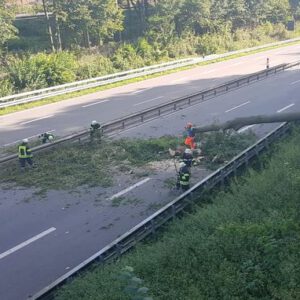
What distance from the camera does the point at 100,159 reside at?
51.2 ft

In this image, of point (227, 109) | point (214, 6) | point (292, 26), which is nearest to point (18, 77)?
point (227, 109)

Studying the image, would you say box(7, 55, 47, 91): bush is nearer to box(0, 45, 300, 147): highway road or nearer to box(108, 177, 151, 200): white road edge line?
box(0, 45, 300, 147): highway road

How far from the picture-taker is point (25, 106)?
25297 mm

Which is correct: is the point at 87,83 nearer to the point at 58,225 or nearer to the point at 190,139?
the point at 190,139

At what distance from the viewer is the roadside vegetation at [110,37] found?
30.5 metres

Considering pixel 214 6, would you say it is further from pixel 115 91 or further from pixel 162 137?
pixel 162 137

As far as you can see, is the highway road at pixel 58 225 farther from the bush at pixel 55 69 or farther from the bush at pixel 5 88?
the bush at pixel 55 69

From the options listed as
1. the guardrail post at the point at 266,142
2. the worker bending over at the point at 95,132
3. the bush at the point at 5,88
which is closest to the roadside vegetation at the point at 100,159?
the worker bending over at the point at 95,132

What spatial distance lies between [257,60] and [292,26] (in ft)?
80.4

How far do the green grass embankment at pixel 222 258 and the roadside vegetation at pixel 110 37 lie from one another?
20696 millimetres

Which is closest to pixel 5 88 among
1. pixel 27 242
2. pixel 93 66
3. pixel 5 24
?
pixel 5 24

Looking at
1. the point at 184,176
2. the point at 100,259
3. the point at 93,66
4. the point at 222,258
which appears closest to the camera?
the point at 222,258

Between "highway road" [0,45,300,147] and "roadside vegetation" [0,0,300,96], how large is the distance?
4.32 meters

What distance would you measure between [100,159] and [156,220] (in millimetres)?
5726
